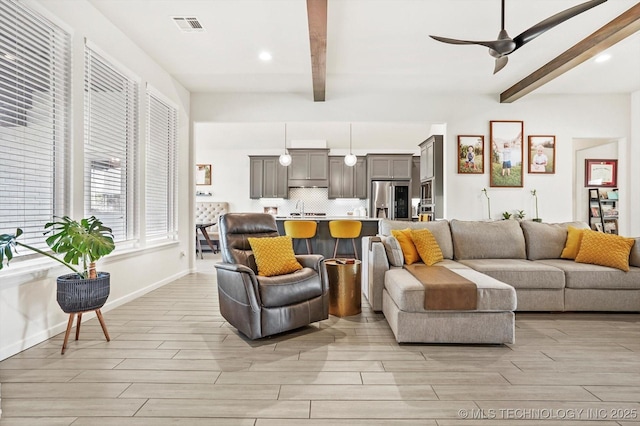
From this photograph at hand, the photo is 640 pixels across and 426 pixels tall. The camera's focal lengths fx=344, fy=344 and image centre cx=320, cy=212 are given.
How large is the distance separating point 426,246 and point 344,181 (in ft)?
18.3

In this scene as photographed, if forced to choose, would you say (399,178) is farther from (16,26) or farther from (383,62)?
(16,26)

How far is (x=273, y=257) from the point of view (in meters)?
3.07

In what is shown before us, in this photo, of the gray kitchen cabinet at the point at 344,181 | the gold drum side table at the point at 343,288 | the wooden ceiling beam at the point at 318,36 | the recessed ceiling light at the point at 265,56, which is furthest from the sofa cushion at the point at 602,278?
the gray kitchen cabinet at the point at 344,181

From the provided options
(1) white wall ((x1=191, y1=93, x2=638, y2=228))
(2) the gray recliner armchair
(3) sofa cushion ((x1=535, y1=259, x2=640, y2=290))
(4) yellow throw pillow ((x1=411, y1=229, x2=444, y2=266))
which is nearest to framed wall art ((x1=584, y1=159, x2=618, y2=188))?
(1) white wall ((x1=191, y1=93, x2=638, y2=228))

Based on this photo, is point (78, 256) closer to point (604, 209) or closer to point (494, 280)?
point (494, 280)

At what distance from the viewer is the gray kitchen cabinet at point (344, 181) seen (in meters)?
9.00

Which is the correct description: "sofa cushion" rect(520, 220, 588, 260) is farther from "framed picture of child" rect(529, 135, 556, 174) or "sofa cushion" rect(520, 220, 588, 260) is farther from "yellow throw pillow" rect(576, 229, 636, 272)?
"framed picture of child" rect(529, 135, 556, 174)

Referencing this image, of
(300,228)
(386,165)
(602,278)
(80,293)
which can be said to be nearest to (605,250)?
(602,278)

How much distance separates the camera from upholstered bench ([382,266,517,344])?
254 centimetres

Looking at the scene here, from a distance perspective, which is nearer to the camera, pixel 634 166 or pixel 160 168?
pixel 160 168

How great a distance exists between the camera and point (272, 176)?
8.98 m

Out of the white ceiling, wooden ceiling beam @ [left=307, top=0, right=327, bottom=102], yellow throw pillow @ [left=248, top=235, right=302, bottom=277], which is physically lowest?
yellow throw pillow @ [left=248, top=235, right=302, bottom=277]

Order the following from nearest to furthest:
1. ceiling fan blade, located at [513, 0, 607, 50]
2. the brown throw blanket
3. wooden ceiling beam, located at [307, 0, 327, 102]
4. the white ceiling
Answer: ceiling fan blade, located at [513, 0, 607, 50] < the brown throw blanket < wooden ceiling beam, located at [307, 0, 327, 102] < the white ceiling

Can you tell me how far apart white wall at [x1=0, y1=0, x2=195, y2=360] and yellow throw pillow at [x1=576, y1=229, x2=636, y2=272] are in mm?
4766
